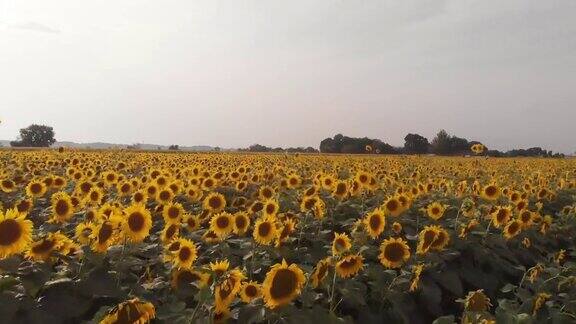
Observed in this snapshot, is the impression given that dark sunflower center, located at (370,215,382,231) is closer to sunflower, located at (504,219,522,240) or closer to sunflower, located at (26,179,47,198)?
sunflower, located at (504,219,522,240)

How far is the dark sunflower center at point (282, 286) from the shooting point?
3383mm

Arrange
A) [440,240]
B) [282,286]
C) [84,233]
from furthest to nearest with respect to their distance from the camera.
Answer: [440,240] → [84,233] → [282,286]

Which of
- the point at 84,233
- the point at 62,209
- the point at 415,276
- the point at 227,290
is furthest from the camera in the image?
the point at 62,209

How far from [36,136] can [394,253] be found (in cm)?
9481

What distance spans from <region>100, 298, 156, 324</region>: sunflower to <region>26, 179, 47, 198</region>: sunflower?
5631 millimetres

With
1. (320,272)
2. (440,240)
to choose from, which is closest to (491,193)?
(440,240)

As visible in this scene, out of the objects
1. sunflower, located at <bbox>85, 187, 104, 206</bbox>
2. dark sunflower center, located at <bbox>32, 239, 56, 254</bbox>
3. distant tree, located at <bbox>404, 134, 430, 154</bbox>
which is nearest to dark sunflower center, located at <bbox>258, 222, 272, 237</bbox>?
dark sunflower center, located at <bbox>32, 239, 56, 254</bbox>

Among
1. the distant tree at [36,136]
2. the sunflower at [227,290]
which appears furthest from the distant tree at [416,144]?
the sunflower at [227,290]

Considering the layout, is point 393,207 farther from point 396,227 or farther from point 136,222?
point 136,222

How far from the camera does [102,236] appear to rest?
4.09 meters

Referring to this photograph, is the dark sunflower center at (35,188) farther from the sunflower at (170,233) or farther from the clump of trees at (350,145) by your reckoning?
the clump of trees at (350,145)

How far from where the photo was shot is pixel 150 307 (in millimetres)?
2791

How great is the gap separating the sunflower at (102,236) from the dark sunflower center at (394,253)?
2514 mm

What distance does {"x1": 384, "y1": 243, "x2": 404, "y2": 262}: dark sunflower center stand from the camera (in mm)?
5023
